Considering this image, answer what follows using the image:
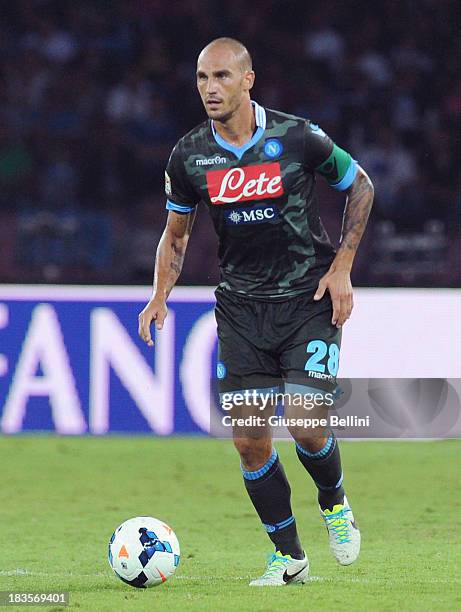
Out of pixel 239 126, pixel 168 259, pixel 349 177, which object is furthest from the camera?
pixel 168 259

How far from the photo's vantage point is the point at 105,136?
14359mm

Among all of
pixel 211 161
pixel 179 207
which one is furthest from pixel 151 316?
pixel 211 161

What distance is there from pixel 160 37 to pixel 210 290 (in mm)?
Result: 6108

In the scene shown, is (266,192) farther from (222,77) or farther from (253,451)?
(253,451)

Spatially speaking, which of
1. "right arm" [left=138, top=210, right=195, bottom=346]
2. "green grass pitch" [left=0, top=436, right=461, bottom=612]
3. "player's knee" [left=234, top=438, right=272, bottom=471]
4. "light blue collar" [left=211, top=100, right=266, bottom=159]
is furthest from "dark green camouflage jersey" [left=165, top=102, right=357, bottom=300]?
"green grass pitch" [left=0, top=436, right=461, bottom=612]

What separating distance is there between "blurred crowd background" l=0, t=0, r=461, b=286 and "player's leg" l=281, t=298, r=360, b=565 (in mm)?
7151

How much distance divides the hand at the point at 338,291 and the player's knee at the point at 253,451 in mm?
564

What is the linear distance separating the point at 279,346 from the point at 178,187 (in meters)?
0.77

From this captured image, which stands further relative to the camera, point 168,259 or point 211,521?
point 211,521

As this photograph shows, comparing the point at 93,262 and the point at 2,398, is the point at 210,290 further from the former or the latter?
the point at 93,262

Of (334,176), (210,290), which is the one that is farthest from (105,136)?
(334,176)

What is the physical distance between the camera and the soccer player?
17.3 ft

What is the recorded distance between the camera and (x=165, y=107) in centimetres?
1470

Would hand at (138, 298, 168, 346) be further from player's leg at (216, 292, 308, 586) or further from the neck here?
the neck
